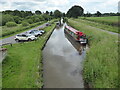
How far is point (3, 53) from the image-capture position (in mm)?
11141

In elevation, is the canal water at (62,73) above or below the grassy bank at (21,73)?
below

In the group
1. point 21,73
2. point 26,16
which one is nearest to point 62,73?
point 21,73

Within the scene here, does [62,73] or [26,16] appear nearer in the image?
[62,73]

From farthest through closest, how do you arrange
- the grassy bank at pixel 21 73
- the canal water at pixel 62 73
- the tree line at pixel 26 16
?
the tree line at pixel 26 16 < the canal water at pixel 62 73 < the grassy bank at pixel 21 73

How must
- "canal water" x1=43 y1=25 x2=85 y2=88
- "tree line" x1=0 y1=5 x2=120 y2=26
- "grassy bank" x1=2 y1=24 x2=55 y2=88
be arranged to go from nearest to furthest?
"grassy bank" x1=2 y1=24 x2=55 y2=88, "canal water" x1=43 y1=25 x2=85 y2=88, "tree line" x1=0 y1=5 x2=120 y2=26

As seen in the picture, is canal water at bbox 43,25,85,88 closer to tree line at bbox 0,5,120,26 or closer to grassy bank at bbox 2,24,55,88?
grassy bank at bbox 2,24,55,88

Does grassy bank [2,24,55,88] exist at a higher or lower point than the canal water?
higher

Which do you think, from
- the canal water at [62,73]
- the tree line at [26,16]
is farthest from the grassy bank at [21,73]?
the tree line at [26,16]

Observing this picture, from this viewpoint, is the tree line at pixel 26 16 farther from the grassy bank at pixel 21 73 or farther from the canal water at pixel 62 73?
the canal water at pixel 62 73

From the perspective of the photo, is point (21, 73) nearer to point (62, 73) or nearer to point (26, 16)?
point (62, 73)

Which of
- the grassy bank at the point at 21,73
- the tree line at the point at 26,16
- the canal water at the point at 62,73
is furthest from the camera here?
the tree line at the point at 26,16

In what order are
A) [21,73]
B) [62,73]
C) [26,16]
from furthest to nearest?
[26,16] < [62,73] < [21,73]

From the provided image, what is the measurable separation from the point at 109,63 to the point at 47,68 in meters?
6.92

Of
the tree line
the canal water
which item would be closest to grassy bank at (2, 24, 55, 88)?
the canal water
